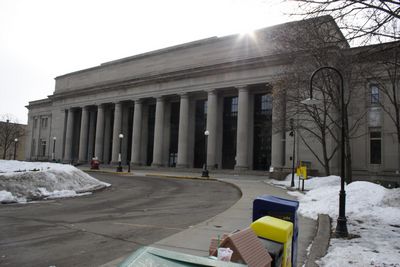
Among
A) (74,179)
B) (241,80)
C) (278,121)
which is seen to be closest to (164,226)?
(74,179)

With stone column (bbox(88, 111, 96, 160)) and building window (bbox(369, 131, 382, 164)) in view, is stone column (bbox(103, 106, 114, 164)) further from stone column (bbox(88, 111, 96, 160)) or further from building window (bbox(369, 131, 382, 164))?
building window (bbox(369, 131, 382, 164))

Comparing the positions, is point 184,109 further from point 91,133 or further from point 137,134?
point 91,133

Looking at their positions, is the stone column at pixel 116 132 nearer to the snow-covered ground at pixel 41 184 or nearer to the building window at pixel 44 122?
the building window at pixel 44 122

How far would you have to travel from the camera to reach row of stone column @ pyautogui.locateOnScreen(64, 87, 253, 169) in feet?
152

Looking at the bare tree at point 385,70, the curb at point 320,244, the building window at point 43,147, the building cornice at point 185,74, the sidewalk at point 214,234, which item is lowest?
the sidewalk at point 214,234

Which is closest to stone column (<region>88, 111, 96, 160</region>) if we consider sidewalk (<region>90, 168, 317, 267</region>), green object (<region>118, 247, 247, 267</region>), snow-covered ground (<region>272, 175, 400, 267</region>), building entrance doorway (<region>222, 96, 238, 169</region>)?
building entrance doorway (<region>222, 96, 238, 169</region>)

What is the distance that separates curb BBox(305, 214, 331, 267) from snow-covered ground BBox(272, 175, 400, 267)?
0.13 m

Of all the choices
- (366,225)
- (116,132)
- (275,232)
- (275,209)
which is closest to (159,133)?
(116,132)

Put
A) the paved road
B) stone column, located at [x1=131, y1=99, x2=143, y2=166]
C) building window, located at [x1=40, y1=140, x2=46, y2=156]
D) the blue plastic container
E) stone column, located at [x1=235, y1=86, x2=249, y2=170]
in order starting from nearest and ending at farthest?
the blue plastic container < the paved road < stone column, located at [x1=235, y1=86, x2=249, y2=170] < stone column, located at [x1=131, y1=99, x2=143, y2=166] < building window, located at [x1=40, y1=140, x2=46, y2=156]

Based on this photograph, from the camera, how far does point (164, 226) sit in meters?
10.4

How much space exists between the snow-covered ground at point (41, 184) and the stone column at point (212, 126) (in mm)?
26846

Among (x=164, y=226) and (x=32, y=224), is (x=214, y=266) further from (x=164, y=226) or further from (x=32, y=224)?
(x=32, y=224)

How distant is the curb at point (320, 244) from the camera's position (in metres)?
6.45

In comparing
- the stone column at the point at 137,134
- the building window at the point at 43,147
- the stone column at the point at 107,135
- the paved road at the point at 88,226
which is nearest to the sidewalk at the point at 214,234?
the paved road at the point at 88,226
